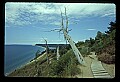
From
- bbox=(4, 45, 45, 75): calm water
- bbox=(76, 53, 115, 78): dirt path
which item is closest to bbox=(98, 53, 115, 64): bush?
bbox=(76, 53, 115, 78): dirt path

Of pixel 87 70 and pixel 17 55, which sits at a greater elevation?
pixel 17 55

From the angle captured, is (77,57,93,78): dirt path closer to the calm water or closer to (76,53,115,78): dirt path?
(76,53,115,78): dirt path

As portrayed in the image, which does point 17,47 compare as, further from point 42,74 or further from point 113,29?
point 113,29

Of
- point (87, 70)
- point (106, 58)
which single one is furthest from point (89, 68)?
point (106, 58)

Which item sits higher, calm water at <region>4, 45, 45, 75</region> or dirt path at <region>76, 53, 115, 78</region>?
calm water at <region>4, 45, 45, 75</region>

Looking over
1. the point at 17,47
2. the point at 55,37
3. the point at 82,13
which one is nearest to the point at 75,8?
the point at 82,13

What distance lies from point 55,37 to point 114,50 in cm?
62

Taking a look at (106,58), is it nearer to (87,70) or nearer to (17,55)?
(87,70)

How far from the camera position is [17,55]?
2041mm

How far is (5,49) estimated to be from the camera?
201 centimetres

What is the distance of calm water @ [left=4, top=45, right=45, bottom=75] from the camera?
201 centimetres
